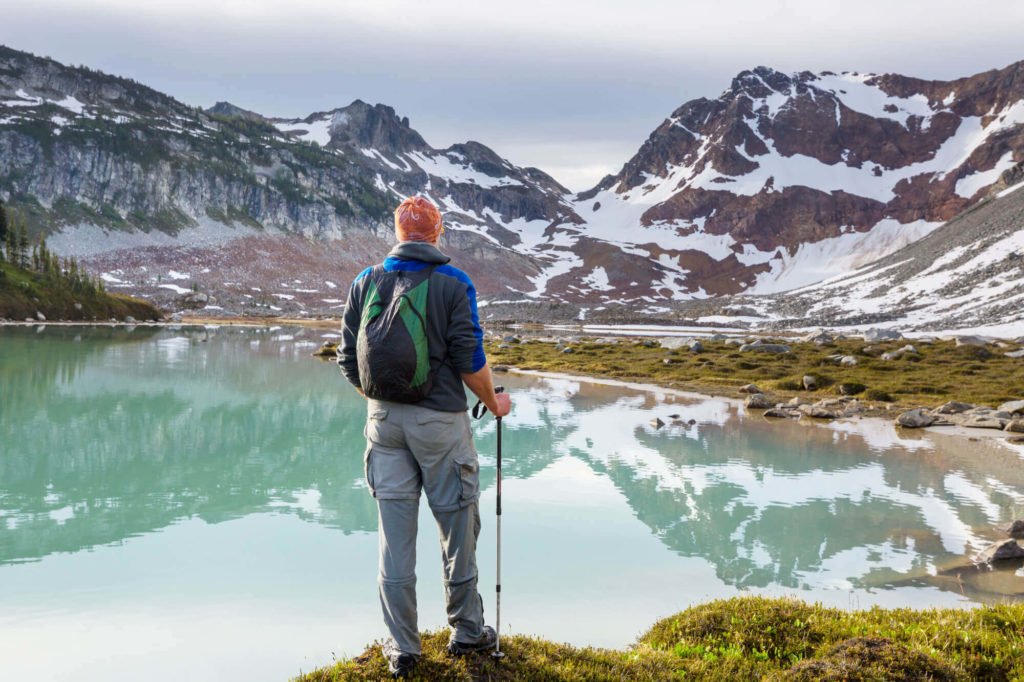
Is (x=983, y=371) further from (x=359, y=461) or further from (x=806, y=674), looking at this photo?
(x=806, y=674)

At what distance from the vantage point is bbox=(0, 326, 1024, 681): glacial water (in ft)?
29.9

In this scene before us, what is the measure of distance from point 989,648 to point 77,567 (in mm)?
11762

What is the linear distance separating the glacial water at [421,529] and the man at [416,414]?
292 cm

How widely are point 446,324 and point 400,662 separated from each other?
2.65 metres

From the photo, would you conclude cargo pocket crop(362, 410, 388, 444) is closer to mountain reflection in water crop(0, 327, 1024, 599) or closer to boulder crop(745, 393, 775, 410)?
mountain reflection in water crop(0, 327, 1024, 599)

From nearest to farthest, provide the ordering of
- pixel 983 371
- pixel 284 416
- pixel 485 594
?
pixel 485 594
pixel 284 416
pixel 983 371

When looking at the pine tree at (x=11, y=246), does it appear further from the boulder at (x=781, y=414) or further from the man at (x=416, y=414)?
the man at (x=416, y=414)

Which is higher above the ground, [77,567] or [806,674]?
[806,674]

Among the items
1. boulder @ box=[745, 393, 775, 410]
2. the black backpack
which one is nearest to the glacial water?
boulder @ box=[745, 393, 775, 410]

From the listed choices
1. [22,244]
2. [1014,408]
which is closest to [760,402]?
[1014,408]

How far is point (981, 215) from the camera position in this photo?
532ft

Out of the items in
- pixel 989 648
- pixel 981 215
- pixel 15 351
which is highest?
pixel 981 215

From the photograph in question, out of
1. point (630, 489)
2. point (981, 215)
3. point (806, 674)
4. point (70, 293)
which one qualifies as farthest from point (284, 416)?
point (981, 215)

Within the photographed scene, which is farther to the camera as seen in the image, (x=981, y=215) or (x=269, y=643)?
(x=981, y=215)
